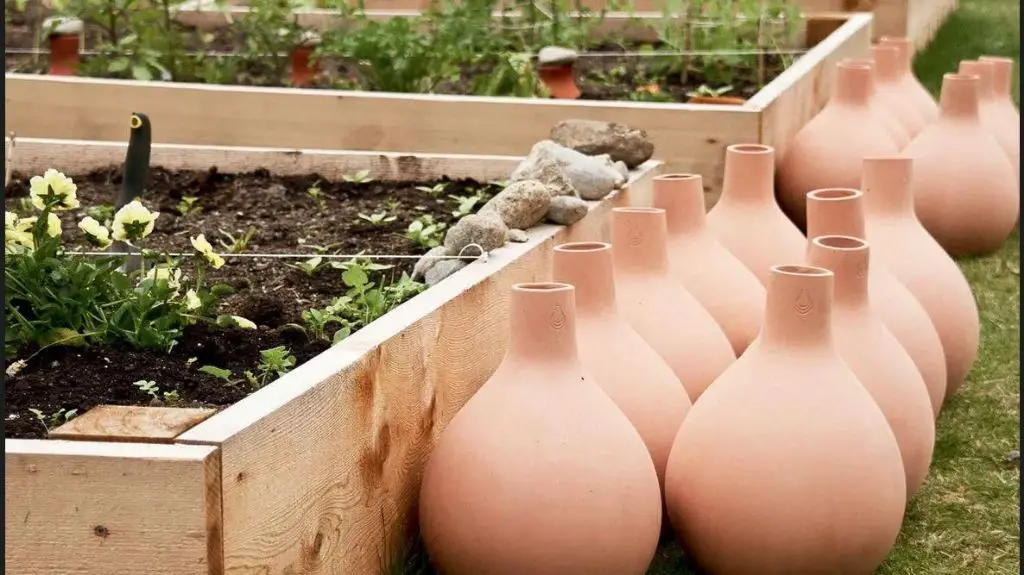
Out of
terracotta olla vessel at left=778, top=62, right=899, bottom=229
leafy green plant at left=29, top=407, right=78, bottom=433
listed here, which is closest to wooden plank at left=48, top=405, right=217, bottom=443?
leafy green plant at left=29, top=407, right=78, bottom=433

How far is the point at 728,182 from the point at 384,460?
1.45 m

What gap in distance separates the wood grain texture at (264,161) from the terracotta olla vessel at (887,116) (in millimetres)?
1758

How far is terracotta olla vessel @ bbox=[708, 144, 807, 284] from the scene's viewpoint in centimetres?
380

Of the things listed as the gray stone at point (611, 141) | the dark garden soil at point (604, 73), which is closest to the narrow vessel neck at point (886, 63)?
the dark garden soil at point (604, 73)

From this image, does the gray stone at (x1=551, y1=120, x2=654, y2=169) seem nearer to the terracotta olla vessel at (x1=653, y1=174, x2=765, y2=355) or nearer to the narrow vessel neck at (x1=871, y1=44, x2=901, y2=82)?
the terracotta olla vessel at (x1=653, y1=174, x2=765, y2=355)

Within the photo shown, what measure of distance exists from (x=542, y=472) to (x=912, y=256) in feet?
5.27

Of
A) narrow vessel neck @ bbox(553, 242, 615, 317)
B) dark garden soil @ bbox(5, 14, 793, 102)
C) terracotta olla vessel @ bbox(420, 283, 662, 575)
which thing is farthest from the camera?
dark garden soil @ bbox(5, 14, 793, 102)

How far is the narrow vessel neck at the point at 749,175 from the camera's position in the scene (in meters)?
3.79

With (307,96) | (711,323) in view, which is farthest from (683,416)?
(307,96)

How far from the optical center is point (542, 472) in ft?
8.65

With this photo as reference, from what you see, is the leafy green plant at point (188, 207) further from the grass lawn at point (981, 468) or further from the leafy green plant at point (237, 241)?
the grass lawn at point (981, 468)

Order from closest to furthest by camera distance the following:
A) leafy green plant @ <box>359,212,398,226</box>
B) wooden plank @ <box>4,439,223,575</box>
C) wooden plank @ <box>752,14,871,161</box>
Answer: wooden plank @ <box>4,439,223,575</box>, leafy green plant @ <box>359,212,398,226</box>, wooden plank @ <box>752,14,871,161</box>

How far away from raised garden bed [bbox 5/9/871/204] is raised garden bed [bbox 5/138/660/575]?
1.60 meters

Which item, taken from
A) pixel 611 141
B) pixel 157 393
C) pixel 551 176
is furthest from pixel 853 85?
pixel 157 393
